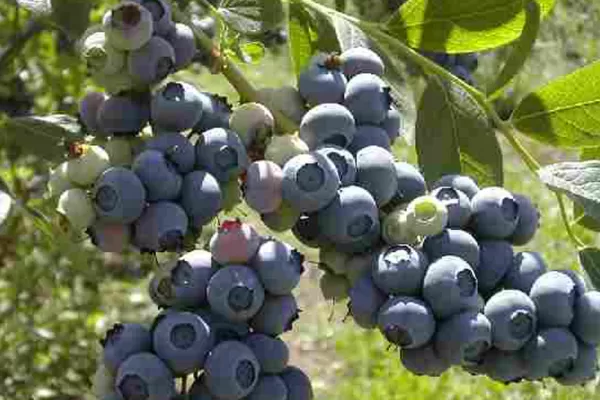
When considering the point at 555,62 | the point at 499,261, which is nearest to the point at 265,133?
the point at 499,261

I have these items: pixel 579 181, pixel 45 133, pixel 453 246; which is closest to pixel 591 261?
pixel 579 181

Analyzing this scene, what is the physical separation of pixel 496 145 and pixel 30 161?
5.29 ft

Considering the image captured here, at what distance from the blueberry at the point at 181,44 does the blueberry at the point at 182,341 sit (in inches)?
8.2

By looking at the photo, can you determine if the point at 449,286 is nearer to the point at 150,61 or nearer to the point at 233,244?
the point at 233,244

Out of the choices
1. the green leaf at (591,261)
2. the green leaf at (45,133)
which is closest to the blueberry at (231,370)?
the green leaf at (591,261)

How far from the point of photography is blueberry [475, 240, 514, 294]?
75 cm

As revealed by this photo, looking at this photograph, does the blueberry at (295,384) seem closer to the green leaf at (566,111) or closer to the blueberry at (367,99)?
the blueberry at (367,99)

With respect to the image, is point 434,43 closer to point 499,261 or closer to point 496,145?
point 496,145

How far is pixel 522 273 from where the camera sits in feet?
2.48

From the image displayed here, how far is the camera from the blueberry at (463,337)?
707 millimetres

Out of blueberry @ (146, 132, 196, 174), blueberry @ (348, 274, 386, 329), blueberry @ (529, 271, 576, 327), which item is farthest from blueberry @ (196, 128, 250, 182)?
blueberry @ (529, 271, 576, 327)

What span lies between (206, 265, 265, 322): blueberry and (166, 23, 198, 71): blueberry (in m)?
0.18

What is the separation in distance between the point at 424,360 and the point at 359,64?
9.7 inches

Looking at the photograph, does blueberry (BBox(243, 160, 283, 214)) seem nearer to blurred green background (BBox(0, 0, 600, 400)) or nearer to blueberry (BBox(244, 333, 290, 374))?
blueberry (BBox(244, 333, 290, 374))
